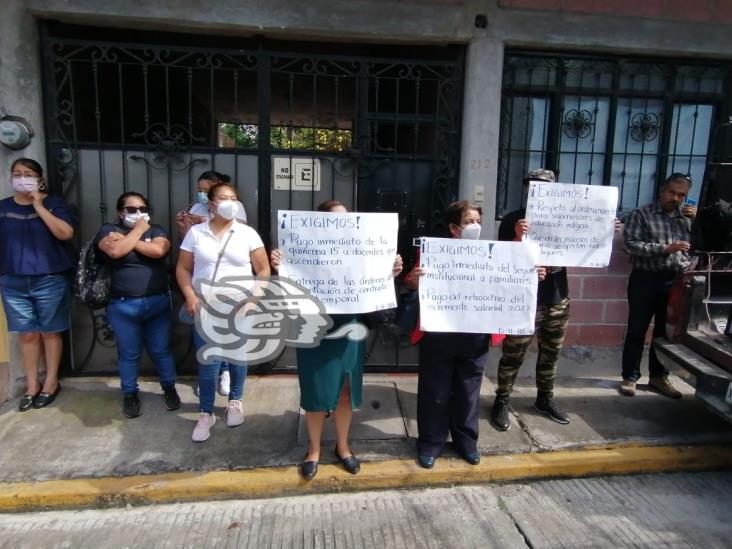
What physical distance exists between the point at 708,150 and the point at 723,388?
2.62 m

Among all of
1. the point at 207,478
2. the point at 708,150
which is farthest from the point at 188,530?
the point at 708,150

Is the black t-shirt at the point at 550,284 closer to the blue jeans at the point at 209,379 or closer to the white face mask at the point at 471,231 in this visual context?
the white face mask at the point at 471,231

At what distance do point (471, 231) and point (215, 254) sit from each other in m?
1.69

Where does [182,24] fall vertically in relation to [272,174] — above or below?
above

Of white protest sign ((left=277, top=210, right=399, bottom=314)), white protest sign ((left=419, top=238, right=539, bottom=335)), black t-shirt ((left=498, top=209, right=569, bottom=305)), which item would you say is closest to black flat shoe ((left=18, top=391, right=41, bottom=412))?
white protest sign ((left=277, top=210, right=399, bottom=314))

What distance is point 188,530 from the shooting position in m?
2.83

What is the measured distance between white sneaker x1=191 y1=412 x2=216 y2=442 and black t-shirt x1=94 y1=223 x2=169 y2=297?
989 mm

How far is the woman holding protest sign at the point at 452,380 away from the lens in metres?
3.14

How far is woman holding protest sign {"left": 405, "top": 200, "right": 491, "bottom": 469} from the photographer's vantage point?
3.14 metres

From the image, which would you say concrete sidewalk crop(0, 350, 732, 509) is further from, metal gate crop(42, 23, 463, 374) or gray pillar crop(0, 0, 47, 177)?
gray pillar crop(0, 0, 47, 177)

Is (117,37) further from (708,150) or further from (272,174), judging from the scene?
(708,150)

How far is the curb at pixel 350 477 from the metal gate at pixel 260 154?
155cm

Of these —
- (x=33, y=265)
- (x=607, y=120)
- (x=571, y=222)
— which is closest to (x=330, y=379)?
(x=571, y=222)

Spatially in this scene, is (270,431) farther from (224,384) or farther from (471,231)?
(471,231)
